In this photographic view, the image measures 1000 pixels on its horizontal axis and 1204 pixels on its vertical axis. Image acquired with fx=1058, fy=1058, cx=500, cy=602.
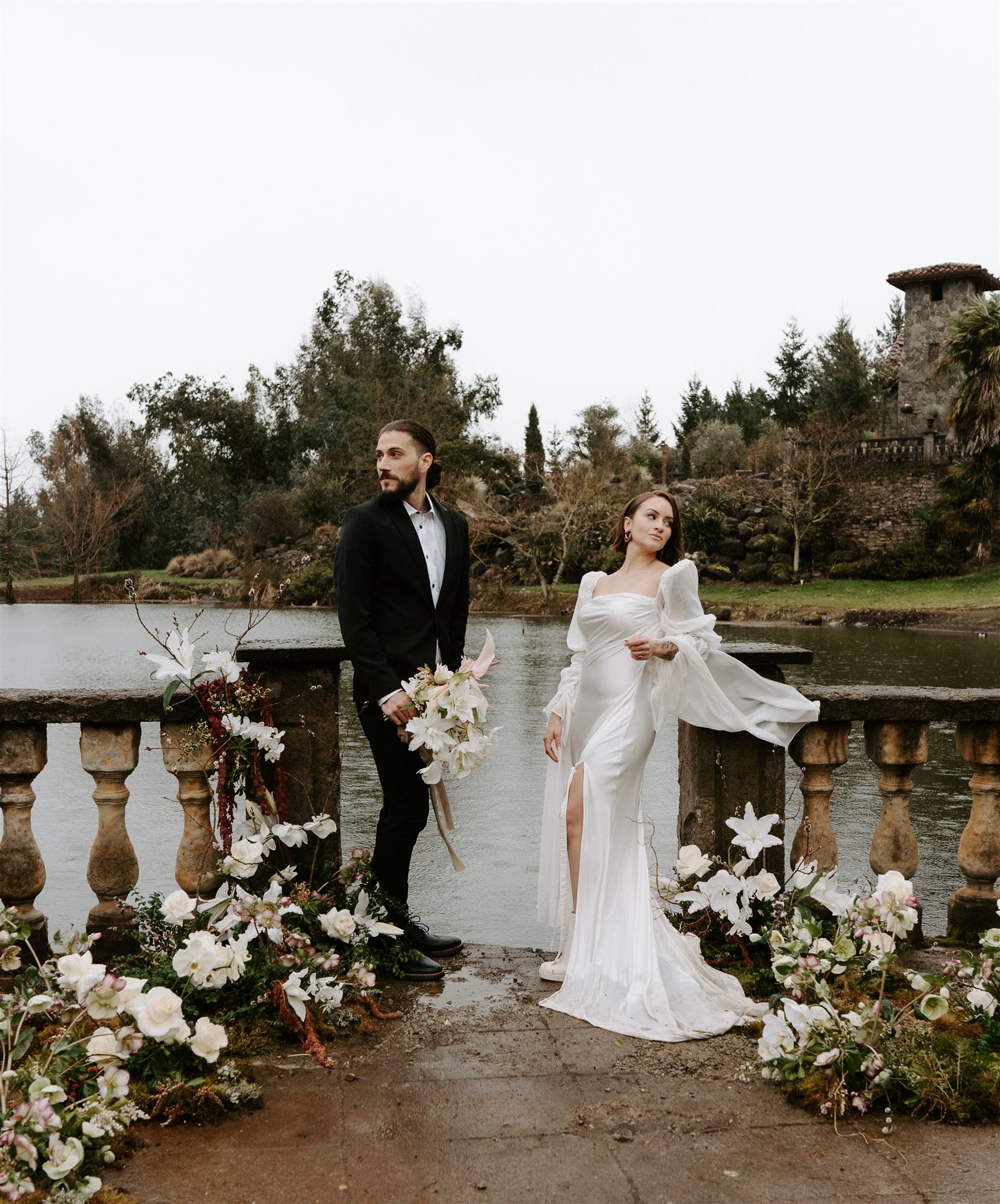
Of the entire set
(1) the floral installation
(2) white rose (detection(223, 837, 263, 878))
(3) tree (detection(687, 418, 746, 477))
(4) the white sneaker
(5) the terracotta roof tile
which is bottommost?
(4) the white sneaker

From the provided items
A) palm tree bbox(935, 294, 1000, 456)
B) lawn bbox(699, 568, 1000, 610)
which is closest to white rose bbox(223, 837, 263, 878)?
lawn bbox(699, 568, 1000, 610)

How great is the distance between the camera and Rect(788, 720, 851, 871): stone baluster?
3.58 m

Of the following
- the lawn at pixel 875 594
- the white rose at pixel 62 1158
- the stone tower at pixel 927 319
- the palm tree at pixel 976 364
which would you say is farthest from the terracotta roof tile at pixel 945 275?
the white rose at pixel 62 1158

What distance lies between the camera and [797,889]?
136 inches

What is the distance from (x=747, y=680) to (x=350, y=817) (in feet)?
16.2

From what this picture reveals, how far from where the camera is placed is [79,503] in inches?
1848

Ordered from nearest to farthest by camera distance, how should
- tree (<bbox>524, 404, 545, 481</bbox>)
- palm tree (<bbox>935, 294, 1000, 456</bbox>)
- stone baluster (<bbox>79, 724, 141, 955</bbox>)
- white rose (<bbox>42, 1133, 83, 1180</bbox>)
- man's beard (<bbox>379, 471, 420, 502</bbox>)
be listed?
white rose (<bbox>42, 1133, 83, 1180</bbox>) < stone baluster (<bbox>79, 724, 141, 955</bbox>) < man's beard (<bbox>379, 471, 420, 502</bbox>) < palm tree (<bbox>935, 294, 1000, 456</bbox>) < tree (<bbox>524, 404, 545, 481</bbox>)

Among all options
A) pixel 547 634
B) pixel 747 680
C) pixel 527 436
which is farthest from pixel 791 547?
pixel 747 680

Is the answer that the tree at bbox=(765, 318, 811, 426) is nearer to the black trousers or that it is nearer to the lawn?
the lawn

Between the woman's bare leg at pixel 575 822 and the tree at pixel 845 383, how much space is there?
4373 centimetres

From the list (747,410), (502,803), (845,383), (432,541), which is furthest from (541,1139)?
(747,410)

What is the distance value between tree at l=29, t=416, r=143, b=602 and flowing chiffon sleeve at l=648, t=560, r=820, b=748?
41.2 m

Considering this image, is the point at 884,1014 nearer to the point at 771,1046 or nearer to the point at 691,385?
the point at 771,1046

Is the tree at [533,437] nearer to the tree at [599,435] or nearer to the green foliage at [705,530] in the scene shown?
the tree at [599,435]
